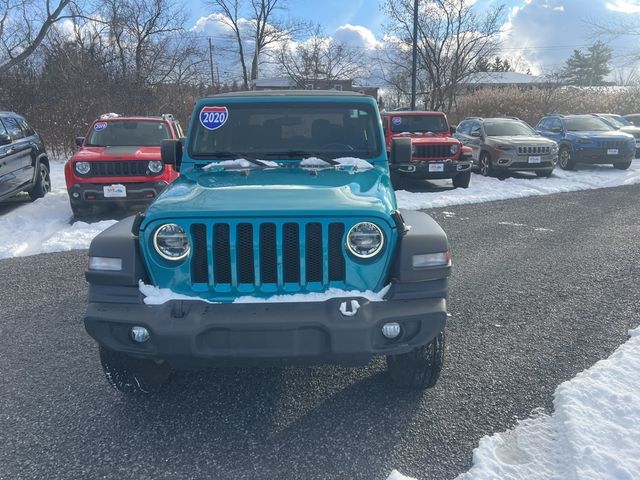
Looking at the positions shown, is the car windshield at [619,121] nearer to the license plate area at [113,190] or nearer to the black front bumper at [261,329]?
the license plate area at [113,190]

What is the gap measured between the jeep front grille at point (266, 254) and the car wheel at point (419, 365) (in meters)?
0.69

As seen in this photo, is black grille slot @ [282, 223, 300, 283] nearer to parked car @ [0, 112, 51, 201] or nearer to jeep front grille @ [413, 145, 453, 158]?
parked car @ [0, 112, 51, 201]

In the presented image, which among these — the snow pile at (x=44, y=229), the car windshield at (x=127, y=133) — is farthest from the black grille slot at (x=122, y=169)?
the car windshield at (x=127, y=133)

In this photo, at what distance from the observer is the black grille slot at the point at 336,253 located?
2.70 metres

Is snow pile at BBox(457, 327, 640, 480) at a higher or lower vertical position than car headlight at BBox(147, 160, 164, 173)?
lower

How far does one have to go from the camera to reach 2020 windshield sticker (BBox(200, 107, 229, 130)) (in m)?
4.00

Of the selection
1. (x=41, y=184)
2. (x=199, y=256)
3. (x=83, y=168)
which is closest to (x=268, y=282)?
(x=199, y=256)

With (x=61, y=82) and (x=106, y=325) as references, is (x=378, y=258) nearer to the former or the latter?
(x=106, y=325)

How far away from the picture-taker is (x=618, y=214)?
29.8 feet

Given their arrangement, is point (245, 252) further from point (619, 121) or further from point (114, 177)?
point (619, 121)

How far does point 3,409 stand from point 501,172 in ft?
41.6

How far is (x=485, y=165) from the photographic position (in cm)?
1357

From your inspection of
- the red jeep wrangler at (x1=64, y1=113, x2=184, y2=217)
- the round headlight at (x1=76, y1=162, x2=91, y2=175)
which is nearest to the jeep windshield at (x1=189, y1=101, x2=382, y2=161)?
the red jeep wrangler at (x1=64, y1=113, x2=184, y2=217)

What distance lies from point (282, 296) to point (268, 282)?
0.13 meters
